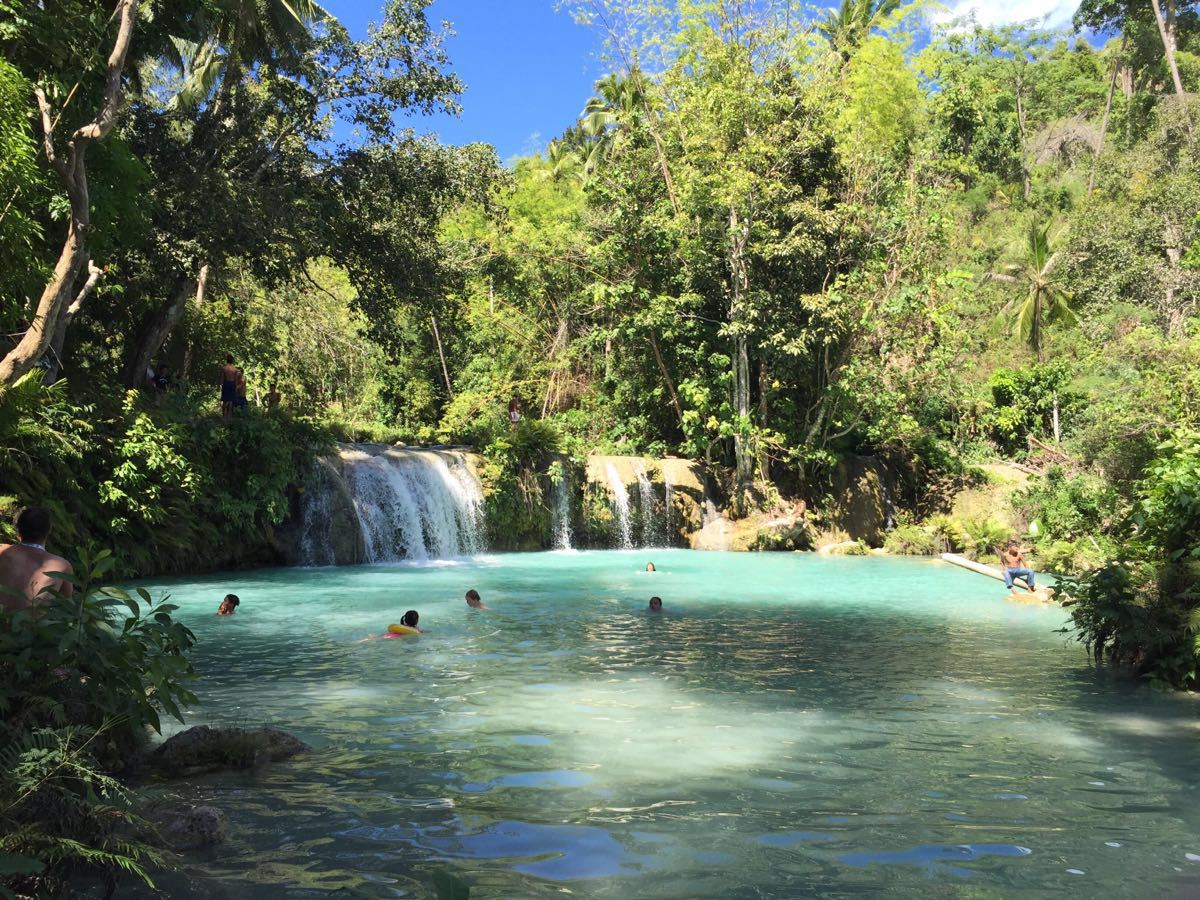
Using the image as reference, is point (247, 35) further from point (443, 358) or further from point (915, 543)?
point (915, 543)

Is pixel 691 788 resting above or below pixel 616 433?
below

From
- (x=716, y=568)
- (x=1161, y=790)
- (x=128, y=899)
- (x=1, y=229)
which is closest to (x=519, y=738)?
(x=128, y=899)

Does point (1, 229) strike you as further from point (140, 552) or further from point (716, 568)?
point (716, 568)

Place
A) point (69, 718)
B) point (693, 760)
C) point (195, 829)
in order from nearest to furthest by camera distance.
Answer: point (69, 718) → point (195, 829) → point (693, 760)

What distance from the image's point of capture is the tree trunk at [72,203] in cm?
1009

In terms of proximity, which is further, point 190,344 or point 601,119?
point 601,119

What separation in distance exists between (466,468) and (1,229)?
38.4 ft

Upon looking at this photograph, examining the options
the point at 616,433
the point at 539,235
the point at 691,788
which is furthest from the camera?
the point at 539,235

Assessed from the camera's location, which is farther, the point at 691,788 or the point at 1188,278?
the point at 1188,278

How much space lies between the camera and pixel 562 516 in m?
21.8

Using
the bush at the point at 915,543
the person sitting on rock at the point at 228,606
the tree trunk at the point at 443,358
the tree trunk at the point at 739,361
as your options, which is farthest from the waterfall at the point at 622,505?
the person sitting on rock at the point at 228,606

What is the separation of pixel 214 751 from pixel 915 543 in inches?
750

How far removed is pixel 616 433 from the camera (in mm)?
25562

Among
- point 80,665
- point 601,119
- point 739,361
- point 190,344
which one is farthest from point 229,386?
point 601,119
